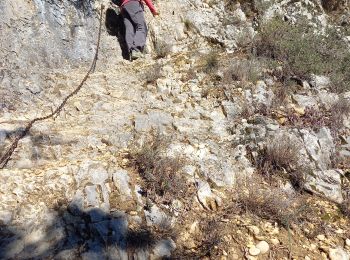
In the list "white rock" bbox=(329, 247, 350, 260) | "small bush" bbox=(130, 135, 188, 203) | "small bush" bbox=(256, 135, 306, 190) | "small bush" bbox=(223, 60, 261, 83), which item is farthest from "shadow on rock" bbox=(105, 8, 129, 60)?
"white rock" bbox=(329, 247, 350, 260)

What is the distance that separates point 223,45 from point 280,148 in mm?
3381

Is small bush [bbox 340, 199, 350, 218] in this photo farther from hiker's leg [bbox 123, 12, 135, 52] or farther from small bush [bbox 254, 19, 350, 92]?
hiker's leg [bbox 123, 12, 135, 52]

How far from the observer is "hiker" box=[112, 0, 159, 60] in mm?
7430

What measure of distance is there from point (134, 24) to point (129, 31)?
21 centimetres

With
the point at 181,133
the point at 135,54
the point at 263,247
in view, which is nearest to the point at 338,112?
the point at 181,133

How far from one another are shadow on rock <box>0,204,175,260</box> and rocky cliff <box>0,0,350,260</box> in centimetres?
1

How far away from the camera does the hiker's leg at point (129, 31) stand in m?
7.41

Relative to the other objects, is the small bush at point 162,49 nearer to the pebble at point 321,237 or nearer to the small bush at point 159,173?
the small bush at point 159,173

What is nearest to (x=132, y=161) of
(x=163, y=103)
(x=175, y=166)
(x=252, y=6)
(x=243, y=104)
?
(x=175, y=166)

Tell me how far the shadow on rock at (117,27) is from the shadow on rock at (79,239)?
423 cm

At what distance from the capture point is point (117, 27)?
7848 mm

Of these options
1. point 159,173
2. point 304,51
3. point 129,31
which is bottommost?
point 159,173

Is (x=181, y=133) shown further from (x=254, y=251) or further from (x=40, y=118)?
(x=254, y=251)

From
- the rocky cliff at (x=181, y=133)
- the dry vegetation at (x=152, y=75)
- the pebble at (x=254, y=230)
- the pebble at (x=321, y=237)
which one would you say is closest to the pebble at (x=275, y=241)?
the rocky cliff at (x=181, y=133)
